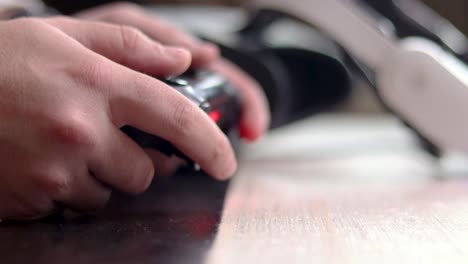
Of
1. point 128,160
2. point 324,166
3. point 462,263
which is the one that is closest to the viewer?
point 462,263

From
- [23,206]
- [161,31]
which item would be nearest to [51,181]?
[23,206]

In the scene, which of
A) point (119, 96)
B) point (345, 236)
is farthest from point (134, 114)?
point (345, 236)

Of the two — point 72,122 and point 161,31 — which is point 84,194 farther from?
point 161,31

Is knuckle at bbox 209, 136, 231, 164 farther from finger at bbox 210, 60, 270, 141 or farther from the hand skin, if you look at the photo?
finger at bbox 210, 60, 270, 141

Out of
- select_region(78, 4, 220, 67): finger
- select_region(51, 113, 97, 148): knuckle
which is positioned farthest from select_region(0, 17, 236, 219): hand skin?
select_region(78, 4, 220, 67): finger

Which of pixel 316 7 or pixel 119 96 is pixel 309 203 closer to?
pixel 119 96

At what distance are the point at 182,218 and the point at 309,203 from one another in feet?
0.32

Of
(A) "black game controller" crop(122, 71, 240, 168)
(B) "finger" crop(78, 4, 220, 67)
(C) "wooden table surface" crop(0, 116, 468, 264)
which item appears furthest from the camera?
(B) "finger" crop(78, 4, 220, 67)

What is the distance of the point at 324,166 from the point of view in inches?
28.0

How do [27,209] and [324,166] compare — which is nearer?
[27,209]

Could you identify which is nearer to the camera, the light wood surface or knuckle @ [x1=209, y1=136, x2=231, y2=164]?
the light wood surface

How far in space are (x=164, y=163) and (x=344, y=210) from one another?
149mm

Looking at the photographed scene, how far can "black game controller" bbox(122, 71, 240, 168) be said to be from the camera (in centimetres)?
41

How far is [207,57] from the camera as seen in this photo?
54cm
